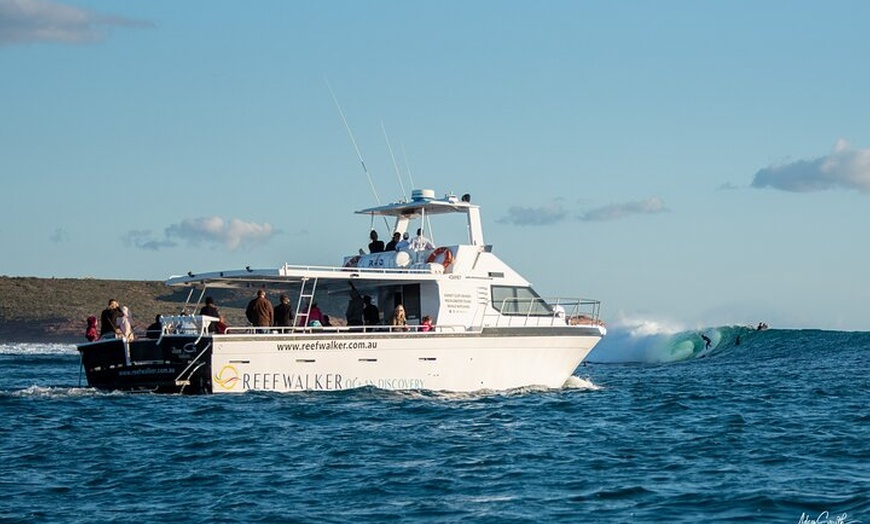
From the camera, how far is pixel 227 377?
24.0 metres

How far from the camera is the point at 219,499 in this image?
559 inches

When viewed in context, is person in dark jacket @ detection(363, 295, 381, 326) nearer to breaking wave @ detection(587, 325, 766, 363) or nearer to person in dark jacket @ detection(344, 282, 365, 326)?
person in dark jacket @ detection(344, 282, 365, 326)

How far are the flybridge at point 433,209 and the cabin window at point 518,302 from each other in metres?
1.28

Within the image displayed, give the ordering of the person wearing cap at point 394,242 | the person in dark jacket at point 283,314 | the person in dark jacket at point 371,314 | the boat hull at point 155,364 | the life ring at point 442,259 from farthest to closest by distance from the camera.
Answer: the person wearing cap at point 394,242 → the life ring at point 442,259 → the person in dark jacket at point 371,314 → the person in dark jacket at point 283,314 → the boat hull at point 155,364

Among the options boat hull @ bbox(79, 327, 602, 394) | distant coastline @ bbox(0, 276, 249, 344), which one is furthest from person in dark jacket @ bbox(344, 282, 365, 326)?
distant coastline @ bbox(0, 276, 249, 344)

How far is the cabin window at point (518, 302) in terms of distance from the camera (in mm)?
28000

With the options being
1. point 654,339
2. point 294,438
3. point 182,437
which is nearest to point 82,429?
point 182,437

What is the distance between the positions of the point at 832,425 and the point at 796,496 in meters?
7.02

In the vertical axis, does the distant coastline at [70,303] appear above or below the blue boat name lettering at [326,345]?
above

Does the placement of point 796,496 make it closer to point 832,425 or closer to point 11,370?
point 832,425

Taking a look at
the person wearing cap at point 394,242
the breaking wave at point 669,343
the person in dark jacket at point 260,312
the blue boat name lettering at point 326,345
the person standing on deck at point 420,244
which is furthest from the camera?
the breaking wave at point 669,343

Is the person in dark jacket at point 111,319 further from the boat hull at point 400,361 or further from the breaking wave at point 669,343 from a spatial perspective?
the breaking wave at point 669,343

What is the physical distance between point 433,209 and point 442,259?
6.26ft

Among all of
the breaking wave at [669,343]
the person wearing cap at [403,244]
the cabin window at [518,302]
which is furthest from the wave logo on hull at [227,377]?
the breaking wave at [669,343]
